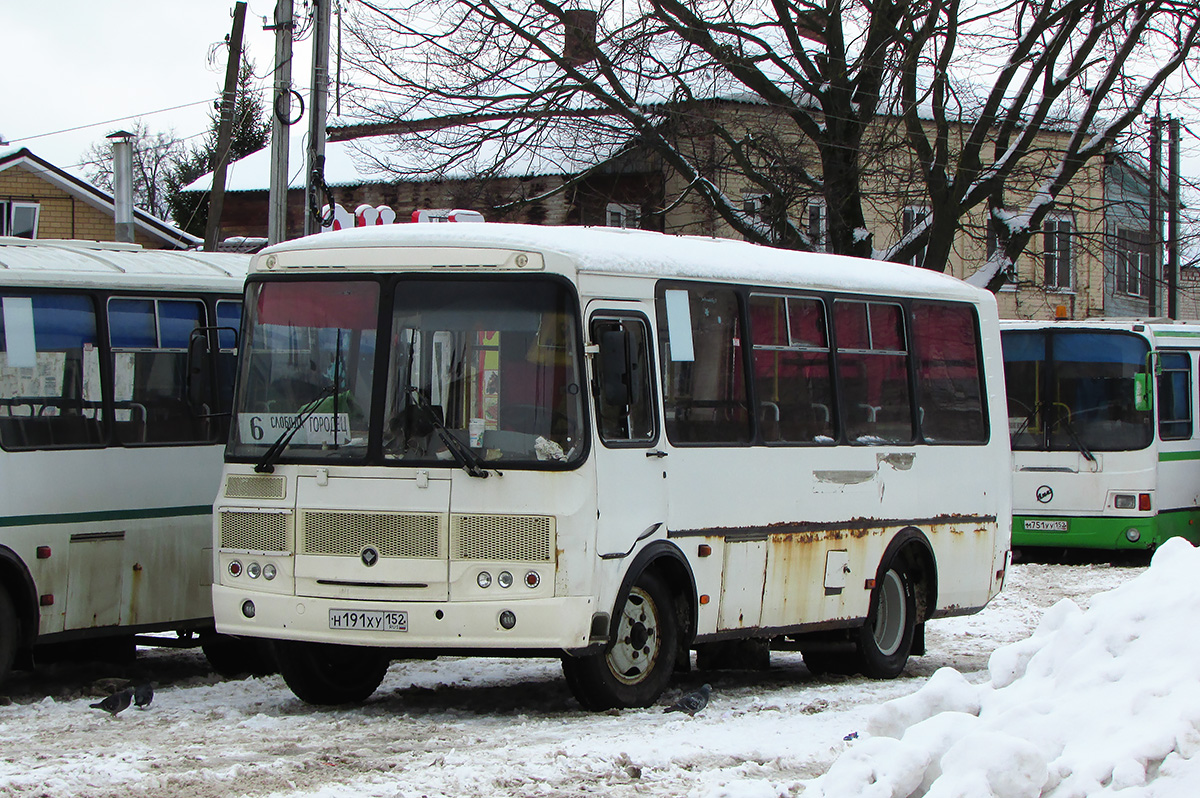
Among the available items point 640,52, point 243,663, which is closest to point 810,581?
point 243,663

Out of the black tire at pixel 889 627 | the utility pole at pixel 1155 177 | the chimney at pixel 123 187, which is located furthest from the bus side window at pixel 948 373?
the chimney at pixel 123 187

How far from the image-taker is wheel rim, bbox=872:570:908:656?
40.5 feet

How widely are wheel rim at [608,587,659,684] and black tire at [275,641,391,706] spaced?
134cm

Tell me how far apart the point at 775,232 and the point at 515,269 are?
17.8 metres

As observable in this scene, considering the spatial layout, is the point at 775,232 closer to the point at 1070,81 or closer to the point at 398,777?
the point at 1070,81

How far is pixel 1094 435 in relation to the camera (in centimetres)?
2045

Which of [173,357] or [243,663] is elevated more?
[173,357]

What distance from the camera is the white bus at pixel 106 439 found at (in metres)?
10.5

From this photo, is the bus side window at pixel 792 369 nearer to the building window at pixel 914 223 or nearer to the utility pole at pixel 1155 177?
the utility pole at pixel 1155 177

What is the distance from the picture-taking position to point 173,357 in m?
11.6

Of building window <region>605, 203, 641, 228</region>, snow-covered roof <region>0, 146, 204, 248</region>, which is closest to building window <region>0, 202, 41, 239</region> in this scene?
snow-covered roof <region>0, 146, 204, 248</region>

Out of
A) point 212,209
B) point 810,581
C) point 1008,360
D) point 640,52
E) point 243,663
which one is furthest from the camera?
point 212,209

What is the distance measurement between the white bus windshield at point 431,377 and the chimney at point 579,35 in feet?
53.1

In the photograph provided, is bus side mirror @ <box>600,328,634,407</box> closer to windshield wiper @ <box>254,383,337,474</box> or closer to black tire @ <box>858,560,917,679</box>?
windshield wiper @ <box>254,383,337,474</box>
